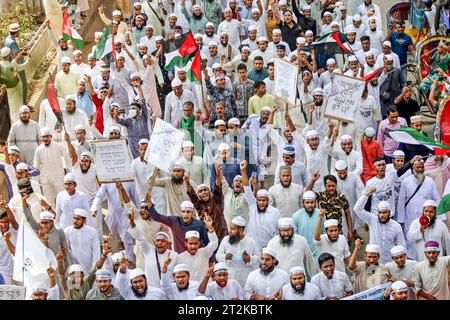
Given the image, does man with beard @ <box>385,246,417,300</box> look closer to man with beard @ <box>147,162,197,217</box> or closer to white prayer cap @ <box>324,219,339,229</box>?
white prayer cap @ <box>324,219,339,229</box>

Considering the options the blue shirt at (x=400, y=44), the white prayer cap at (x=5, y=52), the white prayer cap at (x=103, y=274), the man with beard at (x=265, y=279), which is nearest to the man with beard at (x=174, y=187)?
the man with beard at (x=265, y=279)

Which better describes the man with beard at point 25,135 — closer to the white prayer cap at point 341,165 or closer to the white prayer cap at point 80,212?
the white prayer cap at point 80,212

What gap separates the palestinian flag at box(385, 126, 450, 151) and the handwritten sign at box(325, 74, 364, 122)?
2.00 feet

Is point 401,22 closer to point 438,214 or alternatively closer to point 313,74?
point 313,74

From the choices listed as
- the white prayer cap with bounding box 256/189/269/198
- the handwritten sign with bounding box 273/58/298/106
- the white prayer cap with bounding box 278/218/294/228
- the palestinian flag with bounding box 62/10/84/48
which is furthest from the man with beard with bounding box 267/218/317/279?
the palestinian flag with bounding box 62/10/84/48

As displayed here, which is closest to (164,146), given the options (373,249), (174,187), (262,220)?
(174,187)

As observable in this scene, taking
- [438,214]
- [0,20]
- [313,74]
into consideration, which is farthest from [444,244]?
[0,20]

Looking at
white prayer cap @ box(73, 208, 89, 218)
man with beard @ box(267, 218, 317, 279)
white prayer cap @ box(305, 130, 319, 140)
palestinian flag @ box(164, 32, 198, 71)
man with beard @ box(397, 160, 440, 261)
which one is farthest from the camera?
palestinian flag @ box(164, 32, 198, 71)

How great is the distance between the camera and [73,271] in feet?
52.9

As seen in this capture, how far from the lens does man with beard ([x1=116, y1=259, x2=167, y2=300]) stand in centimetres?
1571

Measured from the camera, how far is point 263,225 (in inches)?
685

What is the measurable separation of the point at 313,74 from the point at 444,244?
197 inches

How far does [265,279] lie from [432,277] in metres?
1.55

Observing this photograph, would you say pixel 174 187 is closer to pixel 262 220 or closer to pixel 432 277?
pixel 262 220
